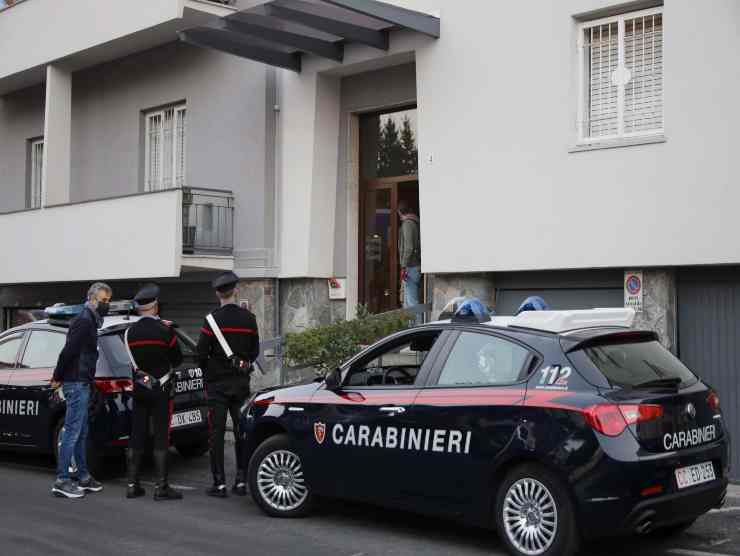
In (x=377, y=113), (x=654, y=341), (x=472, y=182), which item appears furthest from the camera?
(x=377, y=113)

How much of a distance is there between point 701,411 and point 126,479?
5.92m

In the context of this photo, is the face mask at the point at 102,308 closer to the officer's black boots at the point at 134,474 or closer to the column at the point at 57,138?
the officer's black boots at the point at 134,474

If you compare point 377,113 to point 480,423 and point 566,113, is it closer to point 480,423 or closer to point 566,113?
point 566,113

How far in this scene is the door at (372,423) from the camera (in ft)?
23.6

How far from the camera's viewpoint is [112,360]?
31.4 ft

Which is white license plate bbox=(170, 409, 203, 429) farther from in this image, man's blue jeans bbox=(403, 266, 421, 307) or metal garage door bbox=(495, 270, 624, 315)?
man's blue jeans bbox=(403, 266, 421, 307)

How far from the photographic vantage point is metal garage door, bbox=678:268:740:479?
10133mm

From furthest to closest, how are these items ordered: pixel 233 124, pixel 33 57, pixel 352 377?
pixel 33 57 → pixel 233 124 → pixel 352 377

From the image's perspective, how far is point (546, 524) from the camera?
634 centimetres

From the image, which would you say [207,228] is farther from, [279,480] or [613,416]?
[613,416]

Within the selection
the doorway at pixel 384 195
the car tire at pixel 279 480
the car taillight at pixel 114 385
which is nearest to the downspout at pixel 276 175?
the doorway at pixel 384 195

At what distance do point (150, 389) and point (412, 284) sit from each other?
566 centimetres

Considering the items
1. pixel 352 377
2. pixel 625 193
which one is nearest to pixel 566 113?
pixel 625 193

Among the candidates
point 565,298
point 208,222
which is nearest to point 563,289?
point 565,298
